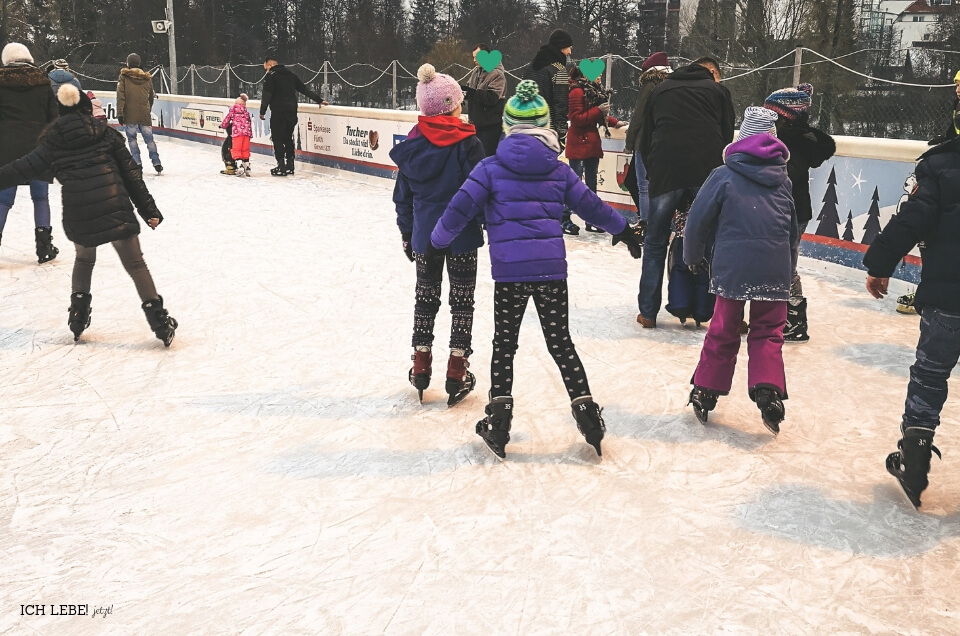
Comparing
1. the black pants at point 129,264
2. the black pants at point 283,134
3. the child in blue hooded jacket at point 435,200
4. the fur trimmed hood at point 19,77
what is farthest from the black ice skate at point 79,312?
the black pants at point 283,134

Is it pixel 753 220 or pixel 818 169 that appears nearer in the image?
pixel 753 220

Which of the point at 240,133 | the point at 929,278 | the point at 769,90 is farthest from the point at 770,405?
the point at 240,133

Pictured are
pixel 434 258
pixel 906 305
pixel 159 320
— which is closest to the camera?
pixel 434 258

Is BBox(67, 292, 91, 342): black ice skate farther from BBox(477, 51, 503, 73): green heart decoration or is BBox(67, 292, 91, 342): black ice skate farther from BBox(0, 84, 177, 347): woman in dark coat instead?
BBox(477, 51, 503, 73): green heart decoration

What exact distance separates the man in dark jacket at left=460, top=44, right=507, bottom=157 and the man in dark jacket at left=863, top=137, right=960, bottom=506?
6.05m

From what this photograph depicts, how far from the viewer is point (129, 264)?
16.5 ft

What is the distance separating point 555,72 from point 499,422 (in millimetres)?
5192

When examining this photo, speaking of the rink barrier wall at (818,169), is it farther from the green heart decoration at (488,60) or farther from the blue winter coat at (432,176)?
the blue winter coat at (432,176)

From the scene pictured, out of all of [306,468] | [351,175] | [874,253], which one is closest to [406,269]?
[306,468]

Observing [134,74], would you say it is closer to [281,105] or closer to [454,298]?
[281,105]

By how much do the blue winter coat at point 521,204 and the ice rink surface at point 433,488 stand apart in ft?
2.66

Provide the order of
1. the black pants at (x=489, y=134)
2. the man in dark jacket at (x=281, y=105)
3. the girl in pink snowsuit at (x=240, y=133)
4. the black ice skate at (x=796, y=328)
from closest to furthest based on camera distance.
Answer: the black ice skate at (x=796, y=328) → the black pants at (x=489, y=134) → the man in dark jacket at (x=281, y=105) → the girl in pink snowsuit at (x=240, y=133)

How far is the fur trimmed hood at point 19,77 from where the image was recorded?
660 centimetres

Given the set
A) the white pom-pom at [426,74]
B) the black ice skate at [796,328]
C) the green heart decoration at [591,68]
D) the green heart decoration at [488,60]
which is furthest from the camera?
the green heart decoration at [591,68]
